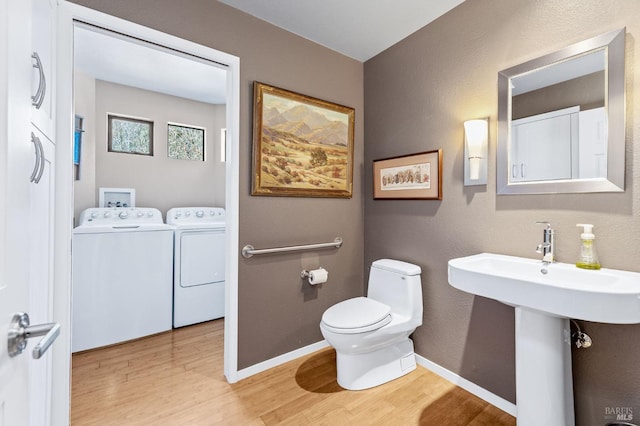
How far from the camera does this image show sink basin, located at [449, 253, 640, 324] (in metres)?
0.93

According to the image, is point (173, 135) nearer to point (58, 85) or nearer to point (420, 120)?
point (58, 85)

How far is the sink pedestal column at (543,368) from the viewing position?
120 cm

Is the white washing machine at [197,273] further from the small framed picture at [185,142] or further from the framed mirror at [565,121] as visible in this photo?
the framed mirror at [565,121]

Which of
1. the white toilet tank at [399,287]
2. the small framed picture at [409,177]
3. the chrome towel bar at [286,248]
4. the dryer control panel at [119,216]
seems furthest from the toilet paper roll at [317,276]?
the dryer control panel at [119,216]

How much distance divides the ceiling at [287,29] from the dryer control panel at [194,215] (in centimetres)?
129

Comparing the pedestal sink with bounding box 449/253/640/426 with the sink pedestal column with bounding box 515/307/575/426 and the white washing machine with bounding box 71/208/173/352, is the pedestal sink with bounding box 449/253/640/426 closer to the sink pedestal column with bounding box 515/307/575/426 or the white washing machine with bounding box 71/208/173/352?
the sink pedestal column with bounding box 515/307/575/426

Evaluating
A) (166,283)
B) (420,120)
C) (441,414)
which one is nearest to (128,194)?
(166,283)

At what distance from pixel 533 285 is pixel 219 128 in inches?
133

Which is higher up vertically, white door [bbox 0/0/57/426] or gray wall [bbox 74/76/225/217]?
gray wall [bbox 74/76/225/217]

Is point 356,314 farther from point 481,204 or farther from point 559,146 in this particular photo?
point 559,146

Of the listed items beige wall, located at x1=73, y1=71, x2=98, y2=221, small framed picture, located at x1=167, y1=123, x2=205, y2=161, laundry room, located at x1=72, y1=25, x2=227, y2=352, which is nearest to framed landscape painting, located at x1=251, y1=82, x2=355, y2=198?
laundry room, located at x1=72, y1=25, x2=227, y2=352

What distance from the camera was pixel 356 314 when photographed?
1.79m

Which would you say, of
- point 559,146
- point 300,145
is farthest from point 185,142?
point 559,146

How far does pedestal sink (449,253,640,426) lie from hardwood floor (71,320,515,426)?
406 millimetres
